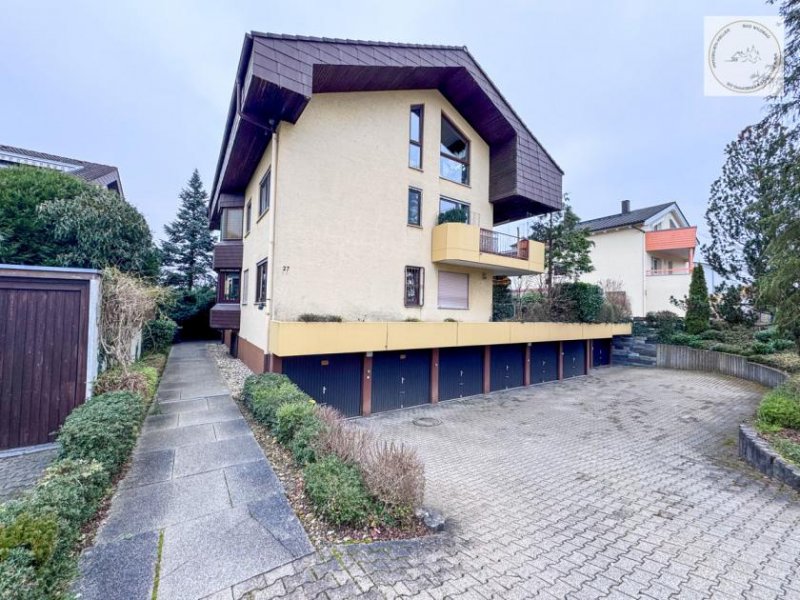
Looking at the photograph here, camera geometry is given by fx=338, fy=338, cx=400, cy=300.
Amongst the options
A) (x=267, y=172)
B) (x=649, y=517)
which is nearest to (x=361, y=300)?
(x=267, y=172)

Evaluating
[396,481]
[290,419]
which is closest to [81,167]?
[290,419]

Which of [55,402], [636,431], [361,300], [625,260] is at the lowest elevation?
[636,431]

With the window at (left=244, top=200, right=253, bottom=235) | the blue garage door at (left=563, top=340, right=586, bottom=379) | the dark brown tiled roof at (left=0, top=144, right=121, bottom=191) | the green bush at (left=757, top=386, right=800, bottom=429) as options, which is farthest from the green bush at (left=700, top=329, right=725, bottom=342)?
the dark brown tiled roof at (left=0, top=144, right=121, bottom=191)

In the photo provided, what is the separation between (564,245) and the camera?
1772cm

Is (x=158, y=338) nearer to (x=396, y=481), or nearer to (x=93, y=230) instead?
(x=93, y=230)

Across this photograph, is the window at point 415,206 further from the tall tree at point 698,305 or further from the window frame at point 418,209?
the tall tree at point 698,305

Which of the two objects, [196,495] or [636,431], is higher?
[196,495]

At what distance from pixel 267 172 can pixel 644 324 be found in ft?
75.3

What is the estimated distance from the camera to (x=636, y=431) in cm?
884

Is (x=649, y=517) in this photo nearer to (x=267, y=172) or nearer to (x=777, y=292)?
(x=777, y=292)

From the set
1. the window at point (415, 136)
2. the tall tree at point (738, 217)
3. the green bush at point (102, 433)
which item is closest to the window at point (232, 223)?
the window at point (415, 136)

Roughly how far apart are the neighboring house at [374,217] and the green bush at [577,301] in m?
1.29

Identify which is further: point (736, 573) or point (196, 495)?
point (196, 495)

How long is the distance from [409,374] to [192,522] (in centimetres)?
803
